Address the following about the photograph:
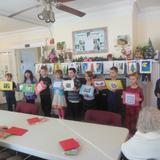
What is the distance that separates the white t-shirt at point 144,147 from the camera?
1.19m

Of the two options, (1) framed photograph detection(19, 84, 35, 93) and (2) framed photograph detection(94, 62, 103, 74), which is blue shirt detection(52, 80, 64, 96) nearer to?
(1) framed photograph detection(19, 84, 35, 93)

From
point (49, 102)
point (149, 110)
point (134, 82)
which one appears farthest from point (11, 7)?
point (149, 110)

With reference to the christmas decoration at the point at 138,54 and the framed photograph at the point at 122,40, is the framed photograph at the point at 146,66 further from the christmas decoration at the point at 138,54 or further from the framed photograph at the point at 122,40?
the framed photograph at the point at 122,40

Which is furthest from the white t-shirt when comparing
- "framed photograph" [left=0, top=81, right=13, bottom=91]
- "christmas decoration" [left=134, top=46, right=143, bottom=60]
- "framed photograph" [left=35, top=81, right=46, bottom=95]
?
"framed photograph" [left=0, top=81, right=13, bottom=91]

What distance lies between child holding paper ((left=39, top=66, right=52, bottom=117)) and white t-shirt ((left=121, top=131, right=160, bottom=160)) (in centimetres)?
275

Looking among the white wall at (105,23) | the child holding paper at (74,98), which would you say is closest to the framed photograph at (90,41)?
the white wall at (105,23)

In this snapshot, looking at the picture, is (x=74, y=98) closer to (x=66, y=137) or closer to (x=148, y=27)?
(x=66, y=137)

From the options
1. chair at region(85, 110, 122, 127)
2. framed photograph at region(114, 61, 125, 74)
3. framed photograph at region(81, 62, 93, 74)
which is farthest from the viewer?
framed photograph at region(81, 62, 93, 74)

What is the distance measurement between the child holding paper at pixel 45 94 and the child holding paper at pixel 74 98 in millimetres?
532

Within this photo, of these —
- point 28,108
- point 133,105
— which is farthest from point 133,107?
point 28,108

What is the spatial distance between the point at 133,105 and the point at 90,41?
1741mm

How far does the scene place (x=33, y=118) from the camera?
7.48ft

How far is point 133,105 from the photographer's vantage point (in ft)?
10.3

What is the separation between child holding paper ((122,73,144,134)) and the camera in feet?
9.97
